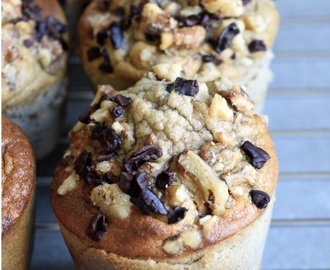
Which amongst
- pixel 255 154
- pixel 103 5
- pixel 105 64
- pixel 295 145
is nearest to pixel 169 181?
pixel 255 154

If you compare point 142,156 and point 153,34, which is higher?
point 153,34

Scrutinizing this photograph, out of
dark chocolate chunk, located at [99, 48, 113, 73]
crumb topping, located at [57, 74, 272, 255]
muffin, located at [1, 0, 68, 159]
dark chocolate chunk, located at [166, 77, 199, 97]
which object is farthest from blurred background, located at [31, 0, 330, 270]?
dark chocolate chunk, located at [166, 77, 199, 97]

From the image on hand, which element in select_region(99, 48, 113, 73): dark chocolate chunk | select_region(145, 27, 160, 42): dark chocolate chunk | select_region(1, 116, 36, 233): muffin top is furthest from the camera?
Answer: select_region(99, 48, 113, 73): dark chocolate chunk

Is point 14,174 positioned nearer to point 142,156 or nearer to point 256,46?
point 142,156

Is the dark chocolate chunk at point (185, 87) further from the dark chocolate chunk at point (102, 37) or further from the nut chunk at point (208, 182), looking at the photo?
the dark chocolate chunk at point (102, 37)

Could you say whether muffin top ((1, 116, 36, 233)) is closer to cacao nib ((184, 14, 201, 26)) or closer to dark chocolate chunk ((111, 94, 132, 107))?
dark chocolate chunk ((111, 94, 132, 107))

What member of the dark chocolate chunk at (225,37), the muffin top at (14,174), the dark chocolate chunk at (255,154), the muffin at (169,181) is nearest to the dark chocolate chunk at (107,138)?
the muffin at (169,181)

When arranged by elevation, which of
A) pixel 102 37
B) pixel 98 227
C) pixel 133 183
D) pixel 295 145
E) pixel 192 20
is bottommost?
pixel 295 145
